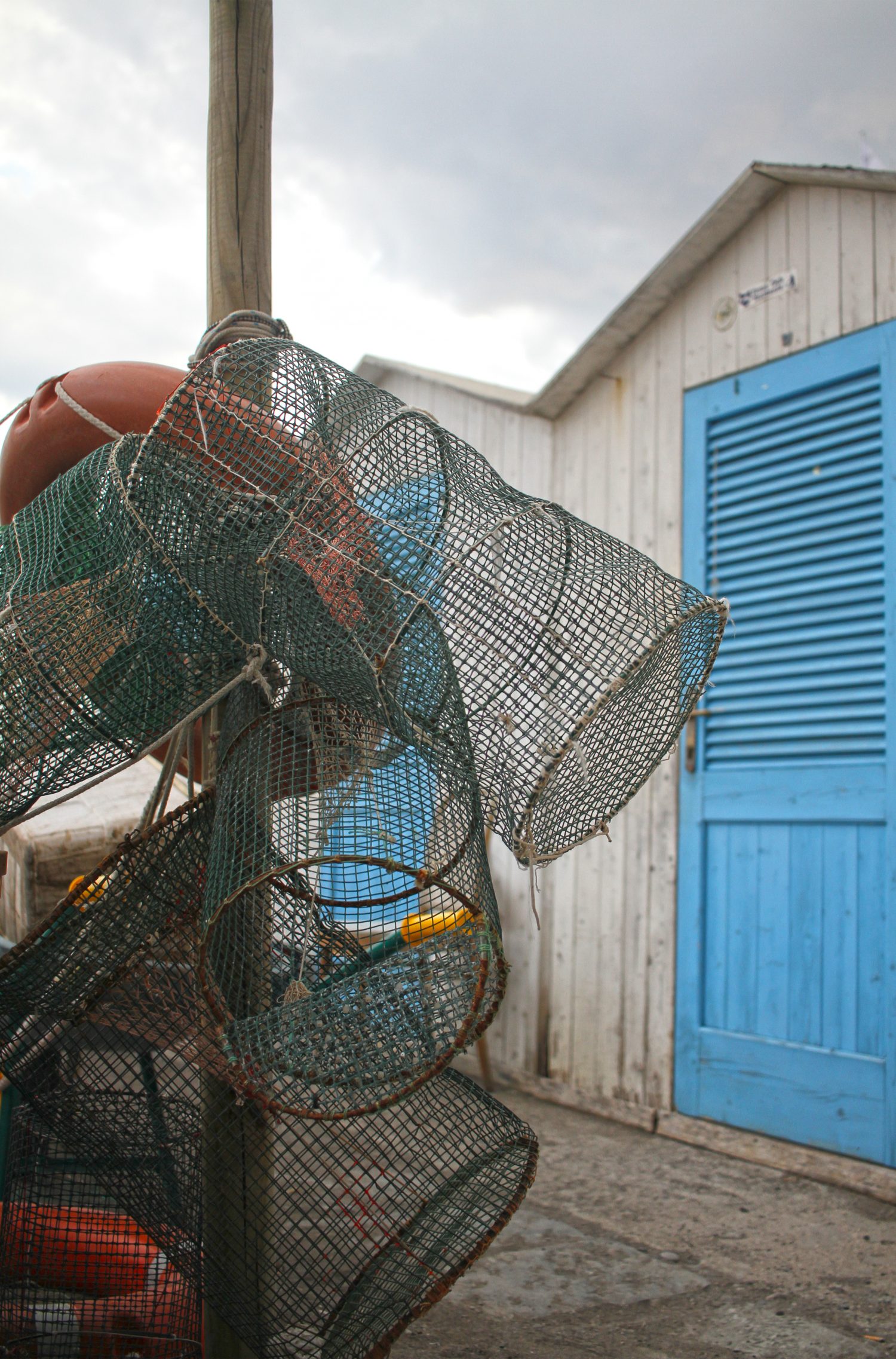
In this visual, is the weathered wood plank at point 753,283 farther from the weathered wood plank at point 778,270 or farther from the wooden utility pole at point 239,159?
the wooden utility pole at point 239,159

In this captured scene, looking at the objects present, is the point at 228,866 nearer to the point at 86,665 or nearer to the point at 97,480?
the point at 86,665

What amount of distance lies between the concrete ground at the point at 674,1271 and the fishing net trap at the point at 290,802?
91cm

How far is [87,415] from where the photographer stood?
6.92 ft

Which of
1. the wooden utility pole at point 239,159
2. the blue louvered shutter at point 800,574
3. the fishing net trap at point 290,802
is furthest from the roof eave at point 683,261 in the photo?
the fishing net trap at point 290,802

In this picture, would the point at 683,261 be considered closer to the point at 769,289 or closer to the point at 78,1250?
the point at 769,289

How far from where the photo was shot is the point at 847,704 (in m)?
3.81

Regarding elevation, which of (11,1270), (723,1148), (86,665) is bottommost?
(723,1148)

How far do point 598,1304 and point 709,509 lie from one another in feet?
9.51

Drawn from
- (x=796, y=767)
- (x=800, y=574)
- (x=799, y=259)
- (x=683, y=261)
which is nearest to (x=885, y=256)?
(x=799, y=259)

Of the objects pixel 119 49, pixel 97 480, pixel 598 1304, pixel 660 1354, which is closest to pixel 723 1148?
pixel 598 1304

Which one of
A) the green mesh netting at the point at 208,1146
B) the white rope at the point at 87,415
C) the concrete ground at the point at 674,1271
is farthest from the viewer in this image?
the concrete ground at the point at 674,1271

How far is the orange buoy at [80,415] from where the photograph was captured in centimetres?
213

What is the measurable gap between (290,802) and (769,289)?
3.37 meters

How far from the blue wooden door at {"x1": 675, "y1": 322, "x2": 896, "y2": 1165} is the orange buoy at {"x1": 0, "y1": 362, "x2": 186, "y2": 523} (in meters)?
2.51
